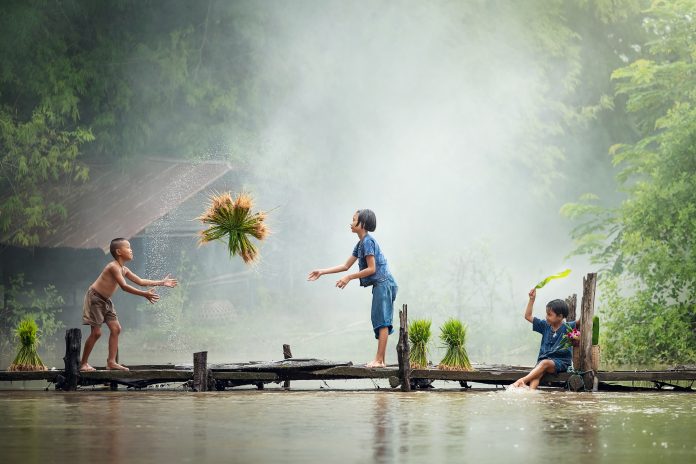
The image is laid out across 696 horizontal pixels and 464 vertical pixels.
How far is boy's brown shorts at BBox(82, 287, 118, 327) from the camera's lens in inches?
613

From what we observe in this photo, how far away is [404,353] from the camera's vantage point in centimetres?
1461

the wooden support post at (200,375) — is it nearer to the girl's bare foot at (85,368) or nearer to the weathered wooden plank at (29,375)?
the girl's bare foot at (85,368)

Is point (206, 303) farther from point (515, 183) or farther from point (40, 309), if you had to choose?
point (515, 183)

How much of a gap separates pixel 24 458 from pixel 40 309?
20293 mm

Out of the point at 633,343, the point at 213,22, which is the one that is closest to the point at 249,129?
the point at 213,22

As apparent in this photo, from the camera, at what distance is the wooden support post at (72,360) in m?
15.2

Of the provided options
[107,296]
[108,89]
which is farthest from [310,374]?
[108,89]

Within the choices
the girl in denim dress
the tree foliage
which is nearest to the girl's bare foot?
the girl in denim dress

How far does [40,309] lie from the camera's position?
96.5ft

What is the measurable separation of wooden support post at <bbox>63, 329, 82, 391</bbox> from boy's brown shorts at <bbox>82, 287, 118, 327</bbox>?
31 cm

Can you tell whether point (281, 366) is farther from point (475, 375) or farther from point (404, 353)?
point (475, 375)

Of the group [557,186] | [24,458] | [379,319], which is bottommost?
[24,458]

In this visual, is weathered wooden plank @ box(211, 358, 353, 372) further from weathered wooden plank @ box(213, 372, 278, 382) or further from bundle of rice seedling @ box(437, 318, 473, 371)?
bundle of rice seedling @ box(437, 318, 473, 371)

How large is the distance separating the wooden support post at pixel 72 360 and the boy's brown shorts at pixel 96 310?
31 centimetres
